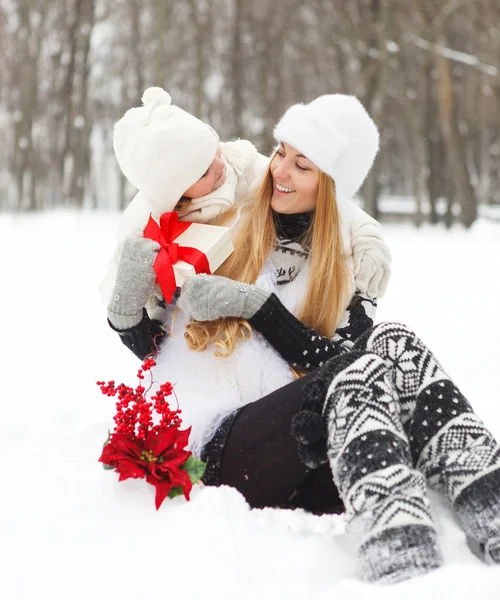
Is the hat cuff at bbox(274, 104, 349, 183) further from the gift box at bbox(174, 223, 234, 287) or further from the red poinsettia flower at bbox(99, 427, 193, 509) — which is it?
the red poinsettia flower at bbox(99, 427, 193, 509)

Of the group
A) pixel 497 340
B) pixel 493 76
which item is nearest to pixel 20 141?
pixel 493 76

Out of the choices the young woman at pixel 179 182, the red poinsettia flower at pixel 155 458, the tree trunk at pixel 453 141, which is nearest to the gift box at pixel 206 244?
the young woman at pixel 179 182

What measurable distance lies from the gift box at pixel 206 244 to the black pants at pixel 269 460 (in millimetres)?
505

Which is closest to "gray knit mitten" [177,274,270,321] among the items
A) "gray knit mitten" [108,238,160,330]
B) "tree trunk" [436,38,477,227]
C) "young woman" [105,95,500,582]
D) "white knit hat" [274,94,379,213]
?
"young woman" [105,95,500,582]

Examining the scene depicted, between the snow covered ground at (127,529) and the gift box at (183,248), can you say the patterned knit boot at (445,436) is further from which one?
the gift box at (183,248)

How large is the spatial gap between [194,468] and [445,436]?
2.50 feet

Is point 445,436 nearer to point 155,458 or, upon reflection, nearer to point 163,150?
point 155,458

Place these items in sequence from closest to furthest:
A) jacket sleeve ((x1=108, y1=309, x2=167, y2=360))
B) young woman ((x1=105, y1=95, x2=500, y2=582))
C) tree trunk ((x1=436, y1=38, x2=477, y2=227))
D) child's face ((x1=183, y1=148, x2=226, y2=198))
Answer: young woman ((x1=105, y1=95, x2=500, y2=582)) < jacket sleeve ((x1=108, y1=309, x2=167, y2=360)) < child's face ((x1=183, y1=148, x2=226, y2=198)) < tree trunk ((x1=436, y1=38, x2=477, y2=227))

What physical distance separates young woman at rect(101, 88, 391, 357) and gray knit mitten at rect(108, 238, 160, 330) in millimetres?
15

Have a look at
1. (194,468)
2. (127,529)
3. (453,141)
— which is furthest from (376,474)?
(453,141)

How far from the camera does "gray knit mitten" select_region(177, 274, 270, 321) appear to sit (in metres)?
2.22

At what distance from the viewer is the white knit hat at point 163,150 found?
2.38 m

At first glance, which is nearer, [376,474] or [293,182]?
[376,474]

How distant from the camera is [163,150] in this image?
2.38 meters
